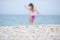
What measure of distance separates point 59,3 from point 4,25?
29.3 inches

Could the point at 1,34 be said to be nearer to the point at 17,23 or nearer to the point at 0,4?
the point at 17,23

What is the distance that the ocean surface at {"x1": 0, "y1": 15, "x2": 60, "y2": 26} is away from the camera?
192 cm

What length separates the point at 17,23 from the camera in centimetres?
197

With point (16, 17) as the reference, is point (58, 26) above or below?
below

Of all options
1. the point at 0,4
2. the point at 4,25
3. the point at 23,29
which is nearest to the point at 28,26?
the point at 23,29

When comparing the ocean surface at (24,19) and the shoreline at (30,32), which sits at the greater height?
the ocean surface at (24,19)

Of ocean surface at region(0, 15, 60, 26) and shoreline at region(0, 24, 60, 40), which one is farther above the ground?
ocean surface at region(0, 15, 60, 26)

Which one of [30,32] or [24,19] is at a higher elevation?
[24,19]

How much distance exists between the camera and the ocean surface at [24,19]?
75.8 inches

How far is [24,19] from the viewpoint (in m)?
1.95

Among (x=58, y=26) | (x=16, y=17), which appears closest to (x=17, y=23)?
(x=16, y=17)

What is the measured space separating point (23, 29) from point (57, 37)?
1.43 feet

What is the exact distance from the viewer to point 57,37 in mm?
1963

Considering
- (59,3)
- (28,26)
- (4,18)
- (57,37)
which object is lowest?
(57,37)
